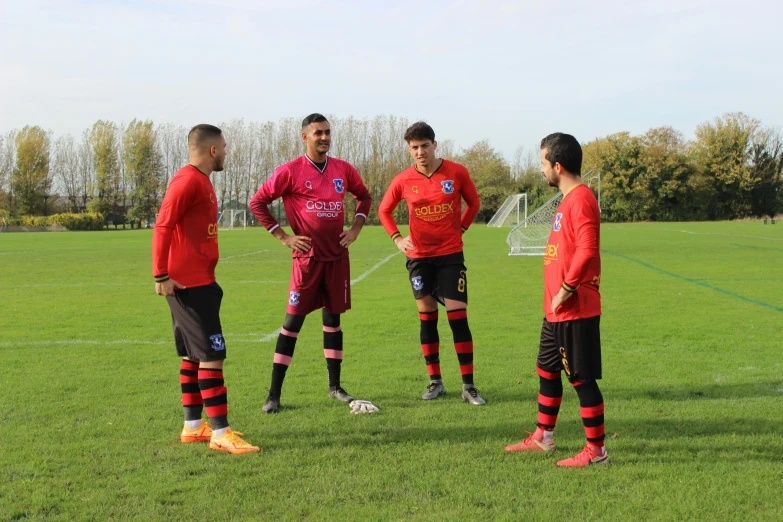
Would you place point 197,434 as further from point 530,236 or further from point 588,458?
point 530,236

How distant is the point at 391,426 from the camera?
4.71 meters

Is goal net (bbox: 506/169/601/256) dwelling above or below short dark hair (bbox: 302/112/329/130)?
below

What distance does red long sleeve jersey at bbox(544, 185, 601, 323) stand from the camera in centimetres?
371

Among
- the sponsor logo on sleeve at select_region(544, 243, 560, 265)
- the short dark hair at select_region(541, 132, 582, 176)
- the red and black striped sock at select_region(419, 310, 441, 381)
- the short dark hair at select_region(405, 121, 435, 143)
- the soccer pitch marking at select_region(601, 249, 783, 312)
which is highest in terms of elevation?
the short dark hair at select_region(405, 121, 435, 143)

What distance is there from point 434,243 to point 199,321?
2.18 m

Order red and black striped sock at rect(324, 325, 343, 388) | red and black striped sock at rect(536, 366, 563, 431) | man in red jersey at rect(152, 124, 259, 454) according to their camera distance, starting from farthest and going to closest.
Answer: red and black striped sock at rect(324, 325, 343, 388)
man in red jersey at rect(152, 124, 259, 454)
red and black striped sock at rect(536, 366, 563, 431)

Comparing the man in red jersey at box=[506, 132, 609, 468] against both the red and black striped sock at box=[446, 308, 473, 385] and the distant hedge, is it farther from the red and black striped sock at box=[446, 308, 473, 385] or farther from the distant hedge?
the distant hedge

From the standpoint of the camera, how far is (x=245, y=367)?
6672 mm

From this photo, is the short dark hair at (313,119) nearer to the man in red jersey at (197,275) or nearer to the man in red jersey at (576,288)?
the man in red jersey at (197,275)

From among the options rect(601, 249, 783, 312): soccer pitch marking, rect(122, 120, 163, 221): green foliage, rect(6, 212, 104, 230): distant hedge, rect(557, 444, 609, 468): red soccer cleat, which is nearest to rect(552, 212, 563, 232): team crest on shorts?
rect(557, 444, 609, 468): red soccer cleat

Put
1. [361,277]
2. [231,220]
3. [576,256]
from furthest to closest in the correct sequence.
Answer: [231,220] < [361,277] < [576,256]

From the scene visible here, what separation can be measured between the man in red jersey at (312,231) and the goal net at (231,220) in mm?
56382

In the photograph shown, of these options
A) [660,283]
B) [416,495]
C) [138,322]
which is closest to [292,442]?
[416,495]

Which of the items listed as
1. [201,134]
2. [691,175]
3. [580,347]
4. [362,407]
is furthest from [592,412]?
[691,175]
